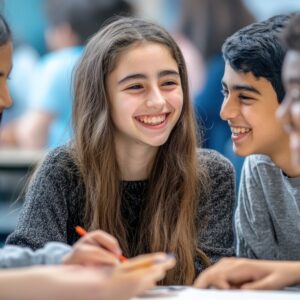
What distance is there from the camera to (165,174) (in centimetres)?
229

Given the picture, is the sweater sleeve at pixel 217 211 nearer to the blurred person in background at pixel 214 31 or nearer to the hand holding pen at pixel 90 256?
the hand holding pen at pixel 90 256

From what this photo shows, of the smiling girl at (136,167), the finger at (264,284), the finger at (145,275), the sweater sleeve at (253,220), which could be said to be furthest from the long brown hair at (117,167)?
the finger at (145,275)

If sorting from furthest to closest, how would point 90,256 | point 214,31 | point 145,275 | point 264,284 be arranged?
point 214,31
point 264,284
point 90,256
point 145,275

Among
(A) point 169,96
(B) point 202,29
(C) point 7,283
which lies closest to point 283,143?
(A) point 169,96

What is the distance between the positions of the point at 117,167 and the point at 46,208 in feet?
0.84

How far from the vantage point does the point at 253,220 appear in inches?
89.9

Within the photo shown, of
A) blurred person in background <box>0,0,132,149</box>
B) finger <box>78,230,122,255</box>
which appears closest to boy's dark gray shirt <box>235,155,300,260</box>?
finger <box>78,230,122,255</box>

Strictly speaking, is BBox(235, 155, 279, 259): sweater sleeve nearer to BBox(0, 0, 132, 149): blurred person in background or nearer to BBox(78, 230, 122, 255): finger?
BBox(78, 230, 122, 255): finger

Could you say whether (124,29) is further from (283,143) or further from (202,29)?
(202,29)

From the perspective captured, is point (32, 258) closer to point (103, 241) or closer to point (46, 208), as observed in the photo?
point (103, 241)

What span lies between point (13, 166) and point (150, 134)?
2.55 meters

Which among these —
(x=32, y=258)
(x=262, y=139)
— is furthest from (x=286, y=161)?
(x=32, y=258)

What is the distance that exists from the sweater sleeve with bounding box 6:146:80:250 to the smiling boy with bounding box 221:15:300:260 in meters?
0.48

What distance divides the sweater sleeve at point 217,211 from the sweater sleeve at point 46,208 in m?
0.38
